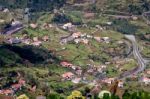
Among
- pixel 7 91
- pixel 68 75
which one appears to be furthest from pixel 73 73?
pixel 7 91

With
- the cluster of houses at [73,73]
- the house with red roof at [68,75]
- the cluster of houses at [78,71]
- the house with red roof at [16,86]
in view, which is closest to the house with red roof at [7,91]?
the house with red roof at [16,86]

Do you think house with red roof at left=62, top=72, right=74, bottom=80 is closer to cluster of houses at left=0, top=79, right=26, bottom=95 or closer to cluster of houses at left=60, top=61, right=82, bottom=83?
cluster of houses at left=60, top=61, right=82, bottom=83

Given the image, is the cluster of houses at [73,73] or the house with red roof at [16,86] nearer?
the house with red roof at [16,86]

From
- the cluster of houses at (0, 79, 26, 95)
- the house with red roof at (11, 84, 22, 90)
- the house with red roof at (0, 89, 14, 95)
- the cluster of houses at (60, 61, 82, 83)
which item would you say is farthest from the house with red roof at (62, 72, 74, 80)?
the house with red roof at (0, 89, 14, 95)

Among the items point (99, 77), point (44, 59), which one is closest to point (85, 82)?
point (99, 77)

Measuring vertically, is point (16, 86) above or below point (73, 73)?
above

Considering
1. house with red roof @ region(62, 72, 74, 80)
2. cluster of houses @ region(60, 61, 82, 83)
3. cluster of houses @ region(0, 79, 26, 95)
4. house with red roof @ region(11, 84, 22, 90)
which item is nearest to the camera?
cluster of houses @ region(0, 79, 26, 95)

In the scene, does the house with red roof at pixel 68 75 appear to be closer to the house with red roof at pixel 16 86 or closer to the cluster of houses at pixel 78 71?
the cluster of houses at pixel 78 71

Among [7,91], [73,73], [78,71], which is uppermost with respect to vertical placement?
[7,91]

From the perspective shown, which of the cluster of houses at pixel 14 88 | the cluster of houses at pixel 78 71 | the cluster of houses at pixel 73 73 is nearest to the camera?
the cluster of houses at pixel 14 88

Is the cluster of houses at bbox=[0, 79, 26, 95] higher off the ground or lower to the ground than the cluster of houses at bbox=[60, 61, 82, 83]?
higher

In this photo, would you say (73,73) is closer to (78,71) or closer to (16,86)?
(78,71)

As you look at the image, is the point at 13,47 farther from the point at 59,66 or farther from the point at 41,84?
the point at 41,84
